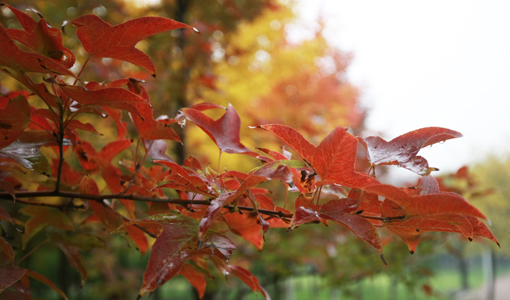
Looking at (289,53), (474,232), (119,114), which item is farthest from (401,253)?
(289,53)

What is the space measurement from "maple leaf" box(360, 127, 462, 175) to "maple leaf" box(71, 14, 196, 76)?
9.8 inches

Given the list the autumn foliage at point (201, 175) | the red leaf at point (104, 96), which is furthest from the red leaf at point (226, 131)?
the red leaf at point (104, 96)

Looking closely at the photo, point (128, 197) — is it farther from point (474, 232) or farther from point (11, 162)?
point (474, 232)

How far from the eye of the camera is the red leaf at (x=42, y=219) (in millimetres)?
520

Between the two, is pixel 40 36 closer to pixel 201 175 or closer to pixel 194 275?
pixel 201 175

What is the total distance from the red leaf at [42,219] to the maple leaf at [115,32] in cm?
27

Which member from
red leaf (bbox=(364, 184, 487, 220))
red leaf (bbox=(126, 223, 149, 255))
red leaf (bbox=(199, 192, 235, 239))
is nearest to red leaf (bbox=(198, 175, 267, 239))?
red leaf (bbox=(199, 192, 235, 239))

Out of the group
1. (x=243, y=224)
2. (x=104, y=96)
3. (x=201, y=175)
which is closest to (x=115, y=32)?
(x=104, y=96)

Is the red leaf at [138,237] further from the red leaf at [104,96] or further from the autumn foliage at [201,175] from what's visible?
the red leaf at [104,96]

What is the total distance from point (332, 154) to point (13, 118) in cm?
36

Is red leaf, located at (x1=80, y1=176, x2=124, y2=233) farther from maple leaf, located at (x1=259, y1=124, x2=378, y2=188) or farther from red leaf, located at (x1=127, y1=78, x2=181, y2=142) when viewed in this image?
maple leaf, located at (x1=259, y1=124, x2=378, y2=188)

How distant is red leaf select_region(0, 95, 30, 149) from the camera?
39 cm

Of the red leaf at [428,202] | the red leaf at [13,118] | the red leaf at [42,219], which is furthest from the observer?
the red leaf at [42,219]

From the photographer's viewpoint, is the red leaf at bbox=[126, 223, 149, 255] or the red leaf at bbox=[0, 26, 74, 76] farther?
the red leaf at bbox=[126, 223, 149, 255]
